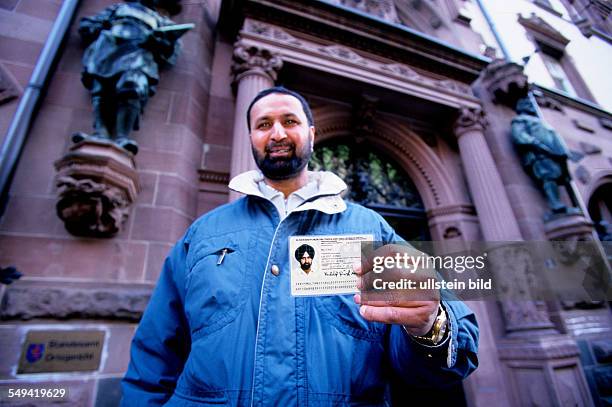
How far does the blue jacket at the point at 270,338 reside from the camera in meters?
0.84

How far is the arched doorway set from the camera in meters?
3.98

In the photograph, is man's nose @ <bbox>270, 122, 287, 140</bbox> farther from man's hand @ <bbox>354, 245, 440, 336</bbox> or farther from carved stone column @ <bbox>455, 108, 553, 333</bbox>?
carved stone column @ <bbox>455, 108, 553, 333</bbox>

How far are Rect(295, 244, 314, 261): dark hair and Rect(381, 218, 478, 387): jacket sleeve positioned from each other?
35cm

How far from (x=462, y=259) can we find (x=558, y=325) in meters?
3.95

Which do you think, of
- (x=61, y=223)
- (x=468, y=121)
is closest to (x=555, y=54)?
(x=468, y=121)

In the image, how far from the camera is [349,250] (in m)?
0.75

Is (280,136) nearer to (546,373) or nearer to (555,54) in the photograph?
(546,373)

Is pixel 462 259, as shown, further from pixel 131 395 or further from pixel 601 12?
pixel 601 12

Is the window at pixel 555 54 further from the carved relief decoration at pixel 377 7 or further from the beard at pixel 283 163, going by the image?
the beard at pixel 283 163

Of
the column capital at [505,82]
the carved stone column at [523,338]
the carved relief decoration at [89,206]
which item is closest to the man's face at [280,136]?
the carved relief decoration at [89,206]

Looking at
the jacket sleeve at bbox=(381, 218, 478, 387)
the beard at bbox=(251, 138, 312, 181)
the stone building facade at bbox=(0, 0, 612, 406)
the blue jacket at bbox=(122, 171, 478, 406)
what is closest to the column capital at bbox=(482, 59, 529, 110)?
the stone building facade at bbox=(0, 0, 612, 406)

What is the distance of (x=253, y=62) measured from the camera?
10.4 ft

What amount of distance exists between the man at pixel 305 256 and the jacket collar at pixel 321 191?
1.05 ft

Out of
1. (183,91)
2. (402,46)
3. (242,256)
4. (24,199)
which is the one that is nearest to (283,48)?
A: (183,91)
